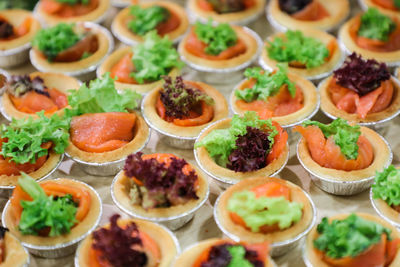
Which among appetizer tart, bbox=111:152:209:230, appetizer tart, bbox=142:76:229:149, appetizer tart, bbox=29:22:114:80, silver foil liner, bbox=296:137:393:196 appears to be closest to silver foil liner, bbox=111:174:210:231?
appetizer tart, bbox=111:152:209:230

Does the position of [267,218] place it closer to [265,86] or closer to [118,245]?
[118,245]

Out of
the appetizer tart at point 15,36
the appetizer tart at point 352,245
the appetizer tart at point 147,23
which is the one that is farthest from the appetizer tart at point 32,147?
the appetizer tart at point 352,245

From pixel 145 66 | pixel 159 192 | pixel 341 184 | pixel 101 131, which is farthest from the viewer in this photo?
pixel 145 66

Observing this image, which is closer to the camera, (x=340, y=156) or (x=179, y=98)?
(x=340, y=156)

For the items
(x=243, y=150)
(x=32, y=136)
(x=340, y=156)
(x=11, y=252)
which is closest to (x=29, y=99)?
(x=32, y=136)

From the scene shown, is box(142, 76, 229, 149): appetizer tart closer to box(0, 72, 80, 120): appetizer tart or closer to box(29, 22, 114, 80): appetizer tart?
box(0, 72, 80, 120): appetizer tart

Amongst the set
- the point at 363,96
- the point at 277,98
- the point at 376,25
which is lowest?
the point at 277,98

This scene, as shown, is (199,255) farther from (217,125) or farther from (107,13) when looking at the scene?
(107,13)
